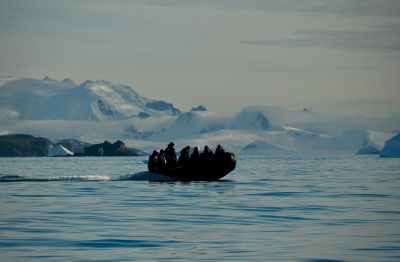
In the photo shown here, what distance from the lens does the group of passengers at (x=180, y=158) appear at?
2250 inches

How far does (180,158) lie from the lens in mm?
57938

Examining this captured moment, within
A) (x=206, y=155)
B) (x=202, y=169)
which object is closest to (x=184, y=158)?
(x=202, y=169)

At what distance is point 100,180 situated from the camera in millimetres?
59719

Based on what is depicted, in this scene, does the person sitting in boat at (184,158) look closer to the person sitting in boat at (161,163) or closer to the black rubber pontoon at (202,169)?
the black rubber pontoon at (202,169)

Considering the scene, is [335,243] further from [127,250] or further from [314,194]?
[314,194]

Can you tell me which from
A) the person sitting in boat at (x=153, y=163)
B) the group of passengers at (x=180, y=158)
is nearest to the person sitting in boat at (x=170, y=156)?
the group of passengers at (x=180, y=158)

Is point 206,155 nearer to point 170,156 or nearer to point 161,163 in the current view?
point 170,156

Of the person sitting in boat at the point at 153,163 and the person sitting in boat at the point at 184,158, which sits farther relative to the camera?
the person sitting in boat at the point at 153,163

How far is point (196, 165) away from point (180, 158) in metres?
1.28

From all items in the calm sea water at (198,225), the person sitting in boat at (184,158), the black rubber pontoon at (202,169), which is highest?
the person sitting in boat at (184,158)

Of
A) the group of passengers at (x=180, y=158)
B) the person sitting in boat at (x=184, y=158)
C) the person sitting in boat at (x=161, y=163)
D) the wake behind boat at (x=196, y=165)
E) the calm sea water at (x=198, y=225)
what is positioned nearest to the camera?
the calm sea water at (x=198, y=225)

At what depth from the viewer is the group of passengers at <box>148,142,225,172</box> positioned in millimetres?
57156

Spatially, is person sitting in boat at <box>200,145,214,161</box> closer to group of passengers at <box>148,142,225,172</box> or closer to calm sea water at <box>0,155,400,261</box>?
group of passengers at <box>148,142,225,172</box>

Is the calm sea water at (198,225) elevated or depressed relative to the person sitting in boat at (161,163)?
depressed
